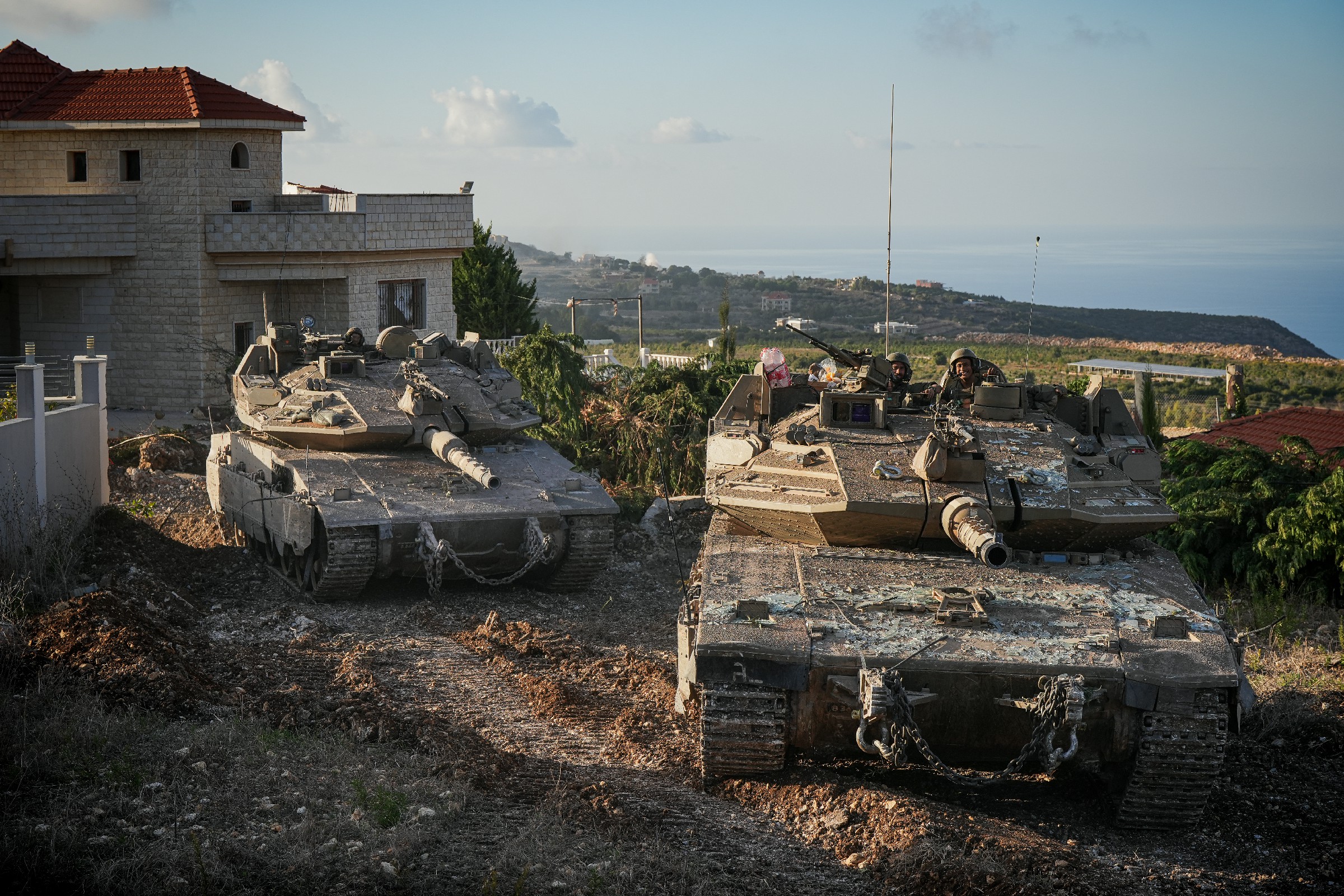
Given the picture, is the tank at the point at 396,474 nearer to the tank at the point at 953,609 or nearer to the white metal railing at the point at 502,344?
the tank at the point at 953,609

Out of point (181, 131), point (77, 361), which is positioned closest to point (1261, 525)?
point (77, 361)

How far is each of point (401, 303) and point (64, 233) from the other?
6.36 m

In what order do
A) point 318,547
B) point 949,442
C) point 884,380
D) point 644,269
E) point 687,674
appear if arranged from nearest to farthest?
point 687,674
point 949,442
point 884,380
point 318,547
point 644,269

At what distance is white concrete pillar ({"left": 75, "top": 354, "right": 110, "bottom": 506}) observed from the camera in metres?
15.5

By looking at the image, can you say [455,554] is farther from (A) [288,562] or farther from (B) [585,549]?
(A) [288,562]

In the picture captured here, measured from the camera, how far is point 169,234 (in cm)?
2494

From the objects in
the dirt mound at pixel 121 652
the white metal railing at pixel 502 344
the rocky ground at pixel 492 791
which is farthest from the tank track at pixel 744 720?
the white metal railing at pixel 502 344

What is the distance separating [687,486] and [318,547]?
668 centimetres

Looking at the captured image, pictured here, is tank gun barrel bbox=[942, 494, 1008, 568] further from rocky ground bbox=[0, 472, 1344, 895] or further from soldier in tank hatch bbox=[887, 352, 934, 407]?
soldier in tank hatch bbox=[887, 352, 934, 407]

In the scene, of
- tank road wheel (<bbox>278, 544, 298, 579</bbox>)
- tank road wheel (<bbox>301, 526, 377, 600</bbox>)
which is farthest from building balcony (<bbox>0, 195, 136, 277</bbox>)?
tank road wheel (<bbox>301, 526, 377, 600</bbox>)

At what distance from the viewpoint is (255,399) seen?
45.2 ft

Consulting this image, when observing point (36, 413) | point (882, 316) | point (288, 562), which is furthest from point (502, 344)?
point (882, 316)

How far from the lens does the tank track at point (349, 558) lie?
11.5m

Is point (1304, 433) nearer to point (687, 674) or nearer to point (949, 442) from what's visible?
point (949, 442)
